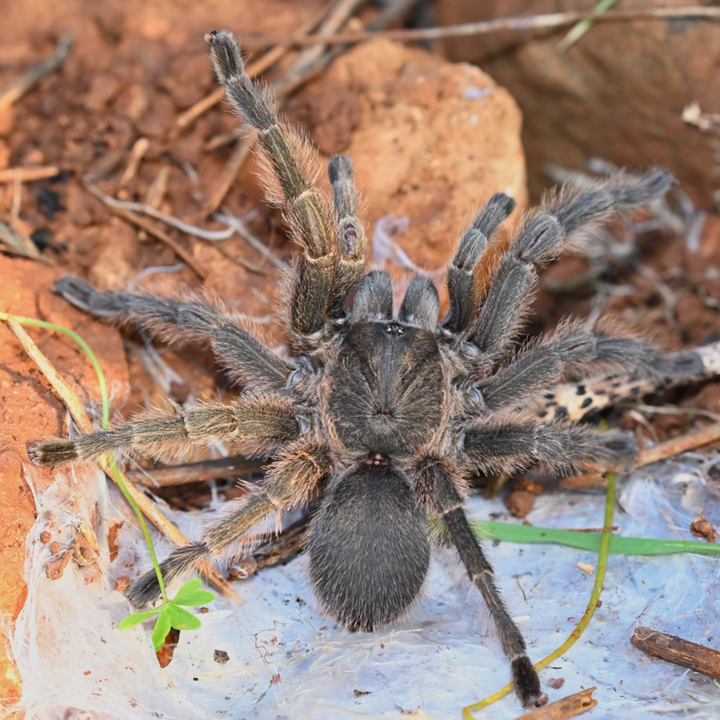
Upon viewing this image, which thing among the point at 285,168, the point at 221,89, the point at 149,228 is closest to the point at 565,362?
the point at 285,168

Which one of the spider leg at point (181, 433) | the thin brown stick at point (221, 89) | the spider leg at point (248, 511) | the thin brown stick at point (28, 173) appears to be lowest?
the spider leg at point (248, 511)

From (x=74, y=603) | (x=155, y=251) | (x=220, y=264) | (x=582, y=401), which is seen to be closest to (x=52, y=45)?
(x=155, y=251)

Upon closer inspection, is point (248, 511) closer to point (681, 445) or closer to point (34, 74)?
point (681, 445)

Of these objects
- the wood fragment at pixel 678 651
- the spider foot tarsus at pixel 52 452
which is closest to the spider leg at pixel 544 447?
the wood fragment at pixel 678 651

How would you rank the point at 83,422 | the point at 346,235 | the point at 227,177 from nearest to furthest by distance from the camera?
the point at 83,422, the point at 346,235, the point at 227,177

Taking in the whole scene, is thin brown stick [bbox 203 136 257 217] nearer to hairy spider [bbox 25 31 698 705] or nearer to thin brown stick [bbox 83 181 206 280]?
thin brown stick [bbox 83 181 206 280]

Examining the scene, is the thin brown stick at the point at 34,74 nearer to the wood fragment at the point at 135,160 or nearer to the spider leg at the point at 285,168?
the wood fragment at the point at 135,160
